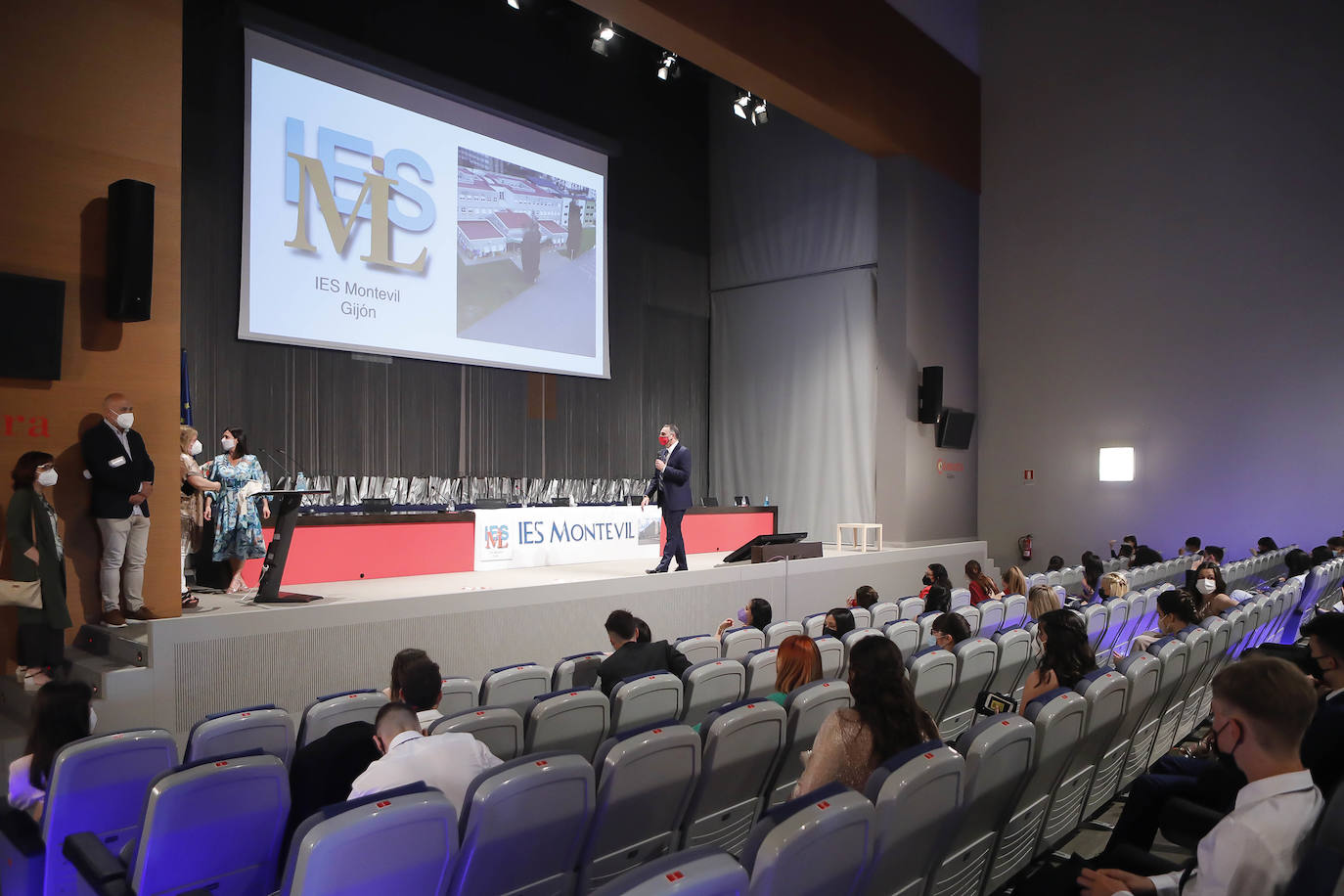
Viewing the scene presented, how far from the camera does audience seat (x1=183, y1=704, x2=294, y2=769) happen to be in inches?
104

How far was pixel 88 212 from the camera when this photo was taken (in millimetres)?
4844

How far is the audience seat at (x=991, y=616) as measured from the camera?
5.19 metres

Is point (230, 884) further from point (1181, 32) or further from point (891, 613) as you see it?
point (1181, 32)

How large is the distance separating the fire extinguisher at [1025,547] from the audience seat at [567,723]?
400 inches

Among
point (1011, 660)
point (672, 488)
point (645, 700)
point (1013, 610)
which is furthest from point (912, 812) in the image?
point (672, 488)

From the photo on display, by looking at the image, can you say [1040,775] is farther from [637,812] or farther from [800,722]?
[637,812]

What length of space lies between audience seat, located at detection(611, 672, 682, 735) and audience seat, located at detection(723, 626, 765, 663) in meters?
1.32

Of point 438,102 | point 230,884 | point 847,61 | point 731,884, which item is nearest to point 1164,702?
point 731,884

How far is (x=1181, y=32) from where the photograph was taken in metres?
10.6

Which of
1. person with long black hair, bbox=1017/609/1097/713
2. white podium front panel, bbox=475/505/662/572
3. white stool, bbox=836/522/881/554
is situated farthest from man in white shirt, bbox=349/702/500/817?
white stool, bbox=836/522/881/554

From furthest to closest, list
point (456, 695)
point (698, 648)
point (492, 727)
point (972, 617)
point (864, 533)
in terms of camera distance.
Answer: point (864, 533) < point (972, 617) < point (698, 648) < point (456, 695) < point (492, 727)

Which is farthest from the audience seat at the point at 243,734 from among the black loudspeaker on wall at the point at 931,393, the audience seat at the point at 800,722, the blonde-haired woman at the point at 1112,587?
the black loudspeaker on wall at the point at 931,393

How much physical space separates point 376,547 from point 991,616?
4.83 metres

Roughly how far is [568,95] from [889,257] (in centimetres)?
494
